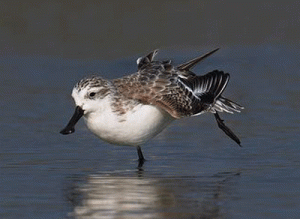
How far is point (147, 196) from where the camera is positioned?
38.9ft

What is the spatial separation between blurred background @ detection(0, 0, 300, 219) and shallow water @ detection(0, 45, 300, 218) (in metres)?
0.02

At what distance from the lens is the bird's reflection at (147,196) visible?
1104cm

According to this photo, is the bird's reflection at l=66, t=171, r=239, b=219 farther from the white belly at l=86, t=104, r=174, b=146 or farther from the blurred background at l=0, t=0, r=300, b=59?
the blurred background at l=0, t=0, r=300, b=59

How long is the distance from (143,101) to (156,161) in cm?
85

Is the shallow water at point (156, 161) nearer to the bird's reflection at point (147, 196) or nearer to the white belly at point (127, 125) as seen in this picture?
the bird's reflection at point (147, 196)

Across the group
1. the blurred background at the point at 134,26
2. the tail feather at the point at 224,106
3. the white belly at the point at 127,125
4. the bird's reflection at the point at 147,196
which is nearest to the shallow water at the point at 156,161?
the bird's reflection at the point at 147,196

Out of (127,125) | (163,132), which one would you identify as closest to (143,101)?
(127,125)

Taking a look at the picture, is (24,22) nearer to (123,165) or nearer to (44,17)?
(44,17)

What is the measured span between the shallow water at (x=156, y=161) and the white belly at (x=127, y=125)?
15.0 inches

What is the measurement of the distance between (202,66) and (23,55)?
401cm

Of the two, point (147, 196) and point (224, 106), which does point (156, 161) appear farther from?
point (147, 196)

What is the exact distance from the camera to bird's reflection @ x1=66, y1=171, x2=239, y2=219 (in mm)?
11039

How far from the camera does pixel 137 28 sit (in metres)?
25.5

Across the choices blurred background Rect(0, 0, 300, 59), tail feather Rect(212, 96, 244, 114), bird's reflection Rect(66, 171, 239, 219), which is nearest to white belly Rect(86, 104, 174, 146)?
bird's reflection Rect(66, 171, 239, 219)
